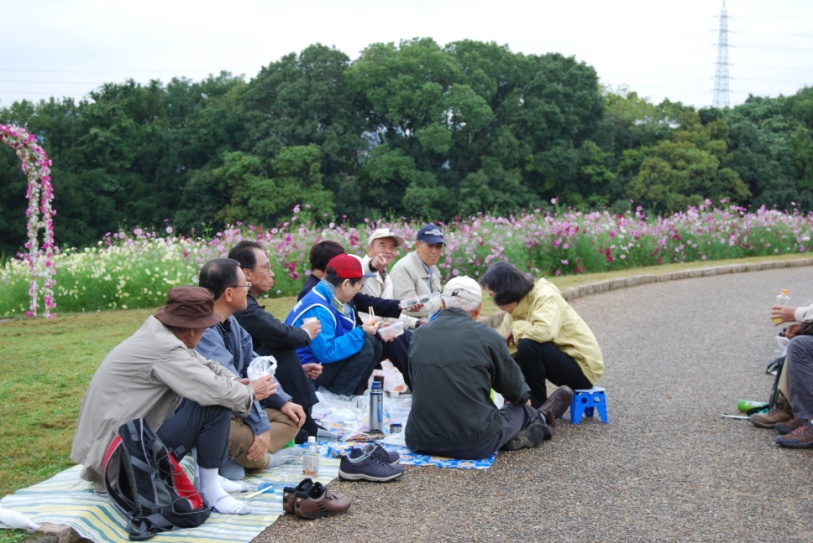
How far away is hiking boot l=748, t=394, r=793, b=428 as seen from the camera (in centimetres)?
612

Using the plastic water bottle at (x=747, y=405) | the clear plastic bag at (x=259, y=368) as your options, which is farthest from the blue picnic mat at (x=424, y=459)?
the plastic water bottle at (x=747, y=405)

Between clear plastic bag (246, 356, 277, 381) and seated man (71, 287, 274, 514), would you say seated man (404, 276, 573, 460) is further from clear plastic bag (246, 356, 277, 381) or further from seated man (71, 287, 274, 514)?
seated man (71, 287, 274, 514)

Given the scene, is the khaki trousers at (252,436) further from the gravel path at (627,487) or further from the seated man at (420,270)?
the seated man at (420,270)

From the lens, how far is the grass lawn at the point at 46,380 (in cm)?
516

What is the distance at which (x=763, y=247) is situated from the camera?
2066 cm

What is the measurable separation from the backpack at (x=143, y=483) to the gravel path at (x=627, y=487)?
422 millimetres

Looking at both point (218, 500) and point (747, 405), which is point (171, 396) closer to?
point (218, 500)

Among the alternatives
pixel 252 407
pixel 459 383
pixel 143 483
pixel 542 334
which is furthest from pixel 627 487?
pixel 143 483

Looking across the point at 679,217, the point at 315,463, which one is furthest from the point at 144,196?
the point at 315,463

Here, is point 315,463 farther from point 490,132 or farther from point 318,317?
point 490,132

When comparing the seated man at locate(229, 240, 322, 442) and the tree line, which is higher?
the tree line

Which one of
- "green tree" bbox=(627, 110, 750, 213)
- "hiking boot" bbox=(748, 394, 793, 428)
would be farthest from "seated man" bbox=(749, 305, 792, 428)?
"green tree" bbox=(627, 110, 750, 213)

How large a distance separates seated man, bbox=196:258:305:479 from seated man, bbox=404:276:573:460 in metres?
0.73

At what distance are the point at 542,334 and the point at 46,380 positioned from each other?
416 centimetres
